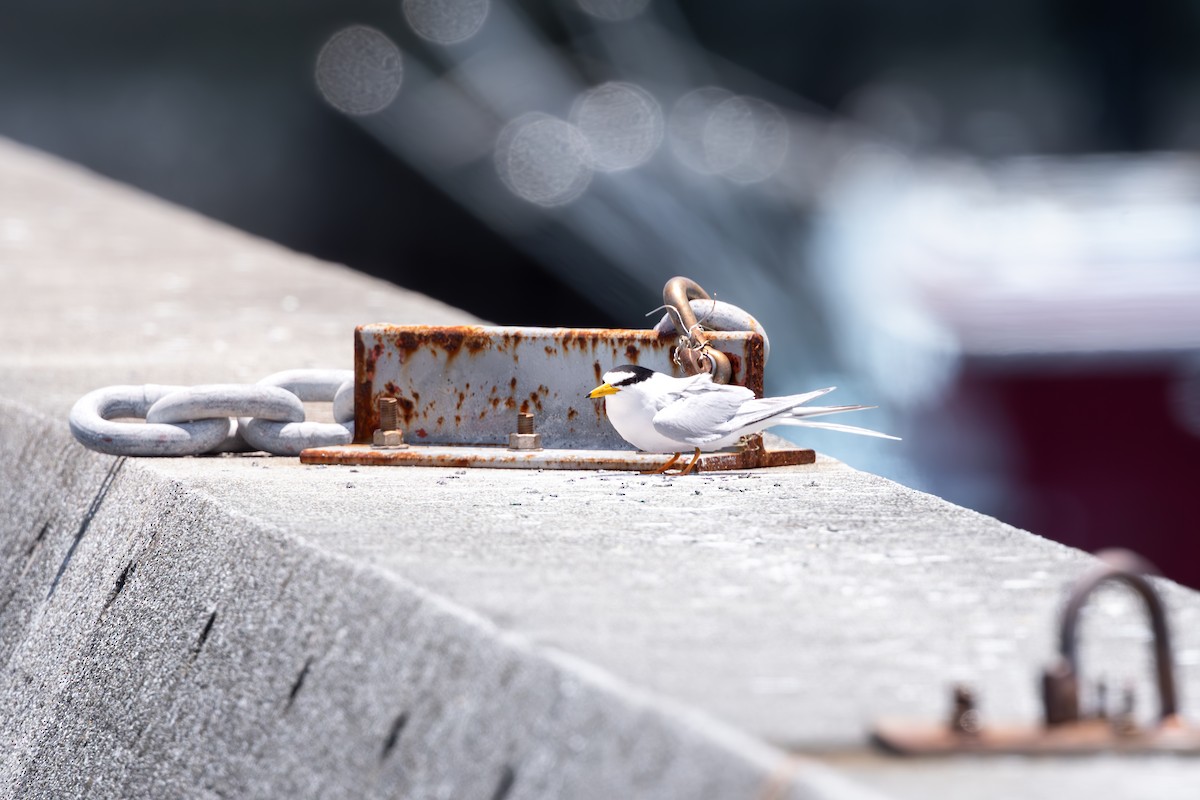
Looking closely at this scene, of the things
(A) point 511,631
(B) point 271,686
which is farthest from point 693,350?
(A) point 511,631

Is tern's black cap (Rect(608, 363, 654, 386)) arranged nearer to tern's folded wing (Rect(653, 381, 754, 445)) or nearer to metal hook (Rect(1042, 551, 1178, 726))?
tern's folded wing (Rect(653, 381, 754, 445))

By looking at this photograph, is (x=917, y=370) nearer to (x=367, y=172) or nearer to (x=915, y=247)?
(x=915, y=247)

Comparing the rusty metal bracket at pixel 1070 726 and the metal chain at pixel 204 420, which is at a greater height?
the metal chain at pixel 204 420

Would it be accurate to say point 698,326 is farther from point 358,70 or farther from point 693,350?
point 358,70

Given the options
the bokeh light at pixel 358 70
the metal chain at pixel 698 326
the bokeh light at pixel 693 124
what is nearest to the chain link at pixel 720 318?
the metal chain at pixel 698 326

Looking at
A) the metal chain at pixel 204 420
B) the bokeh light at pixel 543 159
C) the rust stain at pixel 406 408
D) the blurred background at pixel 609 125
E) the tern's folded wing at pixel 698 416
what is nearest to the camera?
the tern's folded wing at pixel 698 416

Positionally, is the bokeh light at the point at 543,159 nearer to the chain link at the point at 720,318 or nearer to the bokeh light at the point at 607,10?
the bokeh light at the point at 607,10

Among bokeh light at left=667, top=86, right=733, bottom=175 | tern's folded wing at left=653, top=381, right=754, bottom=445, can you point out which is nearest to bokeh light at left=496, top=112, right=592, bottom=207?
bokeh light at left=667, top=86, right=733, bottom=175
